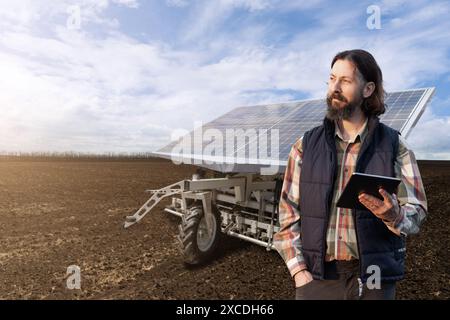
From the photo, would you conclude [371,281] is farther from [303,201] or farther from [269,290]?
[269,290]

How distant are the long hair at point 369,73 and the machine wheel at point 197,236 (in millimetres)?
4501

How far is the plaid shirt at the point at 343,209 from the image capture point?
2.16 metres

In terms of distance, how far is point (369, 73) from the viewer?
7.70ft

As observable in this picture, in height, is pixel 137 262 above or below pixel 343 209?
below

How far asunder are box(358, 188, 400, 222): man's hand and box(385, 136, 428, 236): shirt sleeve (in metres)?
0.08

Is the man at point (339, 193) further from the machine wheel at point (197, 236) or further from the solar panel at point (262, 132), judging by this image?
the machine wheel at point (197, 236)

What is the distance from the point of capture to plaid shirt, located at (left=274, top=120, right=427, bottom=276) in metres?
2.16

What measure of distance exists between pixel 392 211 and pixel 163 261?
5388 mm

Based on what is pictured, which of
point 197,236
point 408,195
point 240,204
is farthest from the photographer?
point 240,204

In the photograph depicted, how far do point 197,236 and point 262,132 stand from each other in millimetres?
2938

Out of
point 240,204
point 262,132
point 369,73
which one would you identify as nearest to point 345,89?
point 369,73

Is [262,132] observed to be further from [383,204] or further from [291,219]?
[383,204]

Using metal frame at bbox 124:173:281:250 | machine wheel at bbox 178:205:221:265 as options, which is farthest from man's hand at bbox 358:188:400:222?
metal frame at bbox 124:173:281:250

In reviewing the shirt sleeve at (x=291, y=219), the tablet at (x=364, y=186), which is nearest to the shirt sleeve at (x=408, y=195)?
the tablet at (x=364, y=186)
